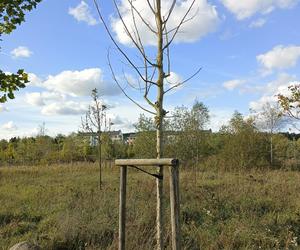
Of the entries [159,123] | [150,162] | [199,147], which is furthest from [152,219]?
[199,147]

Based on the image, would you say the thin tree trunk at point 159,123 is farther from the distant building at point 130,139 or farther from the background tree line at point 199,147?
the distant building at point 130,139

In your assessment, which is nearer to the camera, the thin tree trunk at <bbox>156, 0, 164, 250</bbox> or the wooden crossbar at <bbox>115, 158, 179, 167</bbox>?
the wooden crossbar at <bbox>115, 158, 179, 167</bbox>

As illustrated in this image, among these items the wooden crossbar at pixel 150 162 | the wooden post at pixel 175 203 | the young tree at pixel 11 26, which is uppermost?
the young tree at pixel 11 26

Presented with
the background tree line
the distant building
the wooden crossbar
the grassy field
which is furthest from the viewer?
the distant building

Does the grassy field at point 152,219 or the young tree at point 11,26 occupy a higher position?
the young tree at point 11,26

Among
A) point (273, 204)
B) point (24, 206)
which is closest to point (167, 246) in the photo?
point (273, 204)

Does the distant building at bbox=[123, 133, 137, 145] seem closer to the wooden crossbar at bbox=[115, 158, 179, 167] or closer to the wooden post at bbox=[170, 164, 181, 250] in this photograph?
the wooden crossbar at bbox=[115, 158, 179, 167]

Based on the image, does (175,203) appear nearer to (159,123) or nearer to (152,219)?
(159,123)

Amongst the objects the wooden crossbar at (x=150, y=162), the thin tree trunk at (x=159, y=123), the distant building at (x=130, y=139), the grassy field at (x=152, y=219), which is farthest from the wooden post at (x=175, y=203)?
the distant building at (x=130, y=139)

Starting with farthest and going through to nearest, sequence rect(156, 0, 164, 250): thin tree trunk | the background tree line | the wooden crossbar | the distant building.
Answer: the distant building
the background tree line
rect(156, 0, 164, 250): thin tree trunk
the wooden crossbar

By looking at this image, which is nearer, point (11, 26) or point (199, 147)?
point (11, 26)

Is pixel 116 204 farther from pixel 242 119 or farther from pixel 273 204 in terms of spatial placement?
pixel 242 119

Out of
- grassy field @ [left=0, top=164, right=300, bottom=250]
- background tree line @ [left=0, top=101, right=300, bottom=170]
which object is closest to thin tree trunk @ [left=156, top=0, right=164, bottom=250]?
grassy field @ [left=0, top=164, right=300, bottom=250]

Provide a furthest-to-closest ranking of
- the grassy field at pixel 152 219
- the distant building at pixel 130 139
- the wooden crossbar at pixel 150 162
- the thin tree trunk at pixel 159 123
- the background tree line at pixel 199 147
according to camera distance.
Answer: the distant building at pixel 130 139, the background tree line at pixel 199 147, the grassy field at pixel 152 219, the thin tree trunk at pixel 159 123, the wooden crossbar at pixel 150 162
